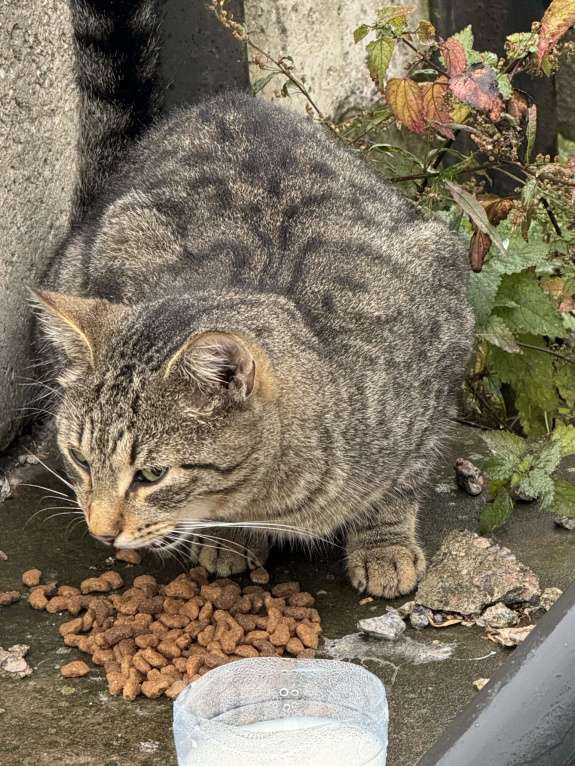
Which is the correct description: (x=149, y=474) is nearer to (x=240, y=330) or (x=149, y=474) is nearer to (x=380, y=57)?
(x=240, y=330)

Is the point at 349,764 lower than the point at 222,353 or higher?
lower

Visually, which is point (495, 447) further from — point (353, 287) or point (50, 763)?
point (50, 763)

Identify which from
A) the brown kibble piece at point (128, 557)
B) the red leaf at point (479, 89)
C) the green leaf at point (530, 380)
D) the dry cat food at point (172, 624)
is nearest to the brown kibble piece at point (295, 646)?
the dry cat food at point (172, 624)

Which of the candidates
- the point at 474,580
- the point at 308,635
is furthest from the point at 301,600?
the point at 474,580

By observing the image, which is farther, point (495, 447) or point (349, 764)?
point (495, 447)

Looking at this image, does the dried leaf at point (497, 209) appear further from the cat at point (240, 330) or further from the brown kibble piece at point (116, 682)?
the brown kibble piece at point (116, 682)

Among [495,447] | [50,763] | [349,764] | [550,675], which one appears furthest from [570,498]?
[550,675]
